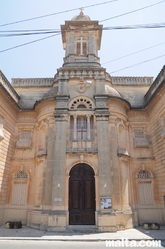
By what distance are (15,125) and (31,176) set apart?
18.9ft

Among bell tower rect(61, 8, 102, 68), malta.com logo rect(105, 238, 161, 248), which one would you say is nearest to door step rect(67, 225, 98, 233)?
malta.com logo rect(105, 238, 161, 248)

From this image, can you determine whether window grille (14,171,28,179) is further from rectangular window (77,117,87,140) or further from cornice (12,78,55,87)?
cornice (12,78,55,87)

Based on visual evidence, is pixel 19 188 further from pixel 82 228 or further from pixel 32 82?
pixel 32 82

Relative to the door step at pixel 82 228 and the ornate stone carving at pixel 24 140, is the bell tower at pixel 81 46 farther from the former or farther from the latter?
the door step at pixel 82 228

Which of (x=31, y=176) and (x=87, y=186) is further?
(x=31, y=176)

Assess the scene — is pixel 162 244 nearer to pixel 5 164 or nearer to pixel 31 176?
pixel 31 176

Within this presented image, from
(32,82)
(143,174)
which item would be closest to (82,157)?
(143,174)

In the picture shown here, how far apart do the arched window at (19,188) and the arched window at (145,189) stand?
10.8 m

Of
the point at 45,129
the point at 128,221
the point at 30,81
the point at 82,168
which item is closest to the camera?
the point at 128,221

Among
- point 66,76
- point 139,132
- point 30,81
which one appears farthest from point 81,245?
point 30,81

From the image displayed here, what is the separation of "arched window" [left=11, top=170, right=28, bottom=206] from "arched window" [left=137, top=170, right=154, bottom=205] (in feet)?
35.3

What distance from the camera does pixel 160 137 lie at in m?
17.3

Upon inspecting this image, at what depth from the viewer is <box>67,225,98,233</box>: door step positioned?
541 inches

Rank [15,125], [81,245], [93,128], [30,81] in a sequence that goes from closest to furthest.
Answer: [81,245] → [93,128] → [15,125] → [30,81]
